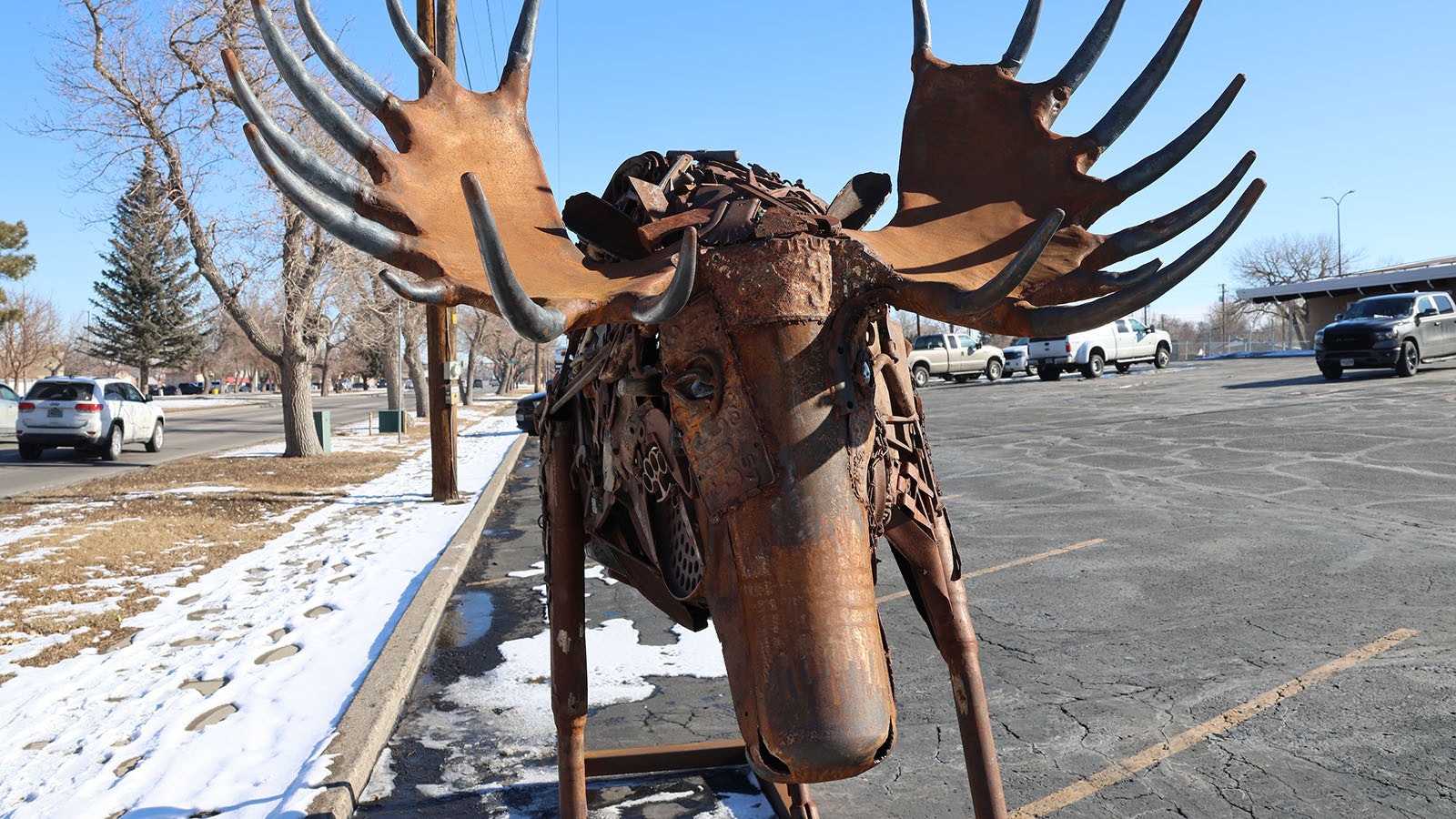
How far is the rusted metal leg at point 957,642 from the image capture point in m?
2.60

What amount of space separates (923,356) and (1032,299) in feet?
102

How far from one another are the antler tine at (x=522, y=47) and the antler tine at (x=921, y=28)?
3.91ft

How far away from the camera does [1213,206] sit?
2293 mm

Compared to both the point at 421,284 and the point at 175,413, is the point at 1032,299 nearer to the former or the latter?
the point at 421,284

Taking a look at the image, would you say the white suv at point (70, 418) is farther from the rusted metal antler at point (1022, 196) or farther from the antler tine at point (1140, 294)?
the antler tine at point (1140, 294)

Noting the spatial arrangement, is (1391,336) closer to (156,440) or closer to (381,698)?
(381,698)

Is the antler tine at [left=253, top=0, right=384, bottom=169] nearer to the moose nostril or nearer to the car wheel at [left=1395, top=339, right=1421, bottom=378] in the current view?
the moose nostril

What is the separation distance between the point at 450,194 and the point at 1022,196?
5.33 ft

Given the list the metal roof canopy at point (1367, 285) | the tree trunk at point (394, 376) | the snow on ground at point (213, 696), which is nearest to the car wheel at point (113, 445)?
the tree trunk at point (394, 376)

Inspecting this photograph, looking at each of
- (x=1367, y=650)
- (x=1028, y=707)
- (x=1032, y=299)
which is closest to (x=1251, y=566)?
(x=1367, y=650)

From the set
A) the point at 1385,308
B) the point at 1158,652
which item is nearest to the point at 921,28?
the point at 1158,652

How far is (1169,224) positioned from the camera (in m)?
2.31

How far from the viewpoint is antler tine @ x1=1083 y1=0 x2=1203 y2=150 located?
244 centimetres

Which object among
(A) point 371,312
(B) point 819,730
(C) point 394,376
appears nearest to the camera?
(B) point 819,730
